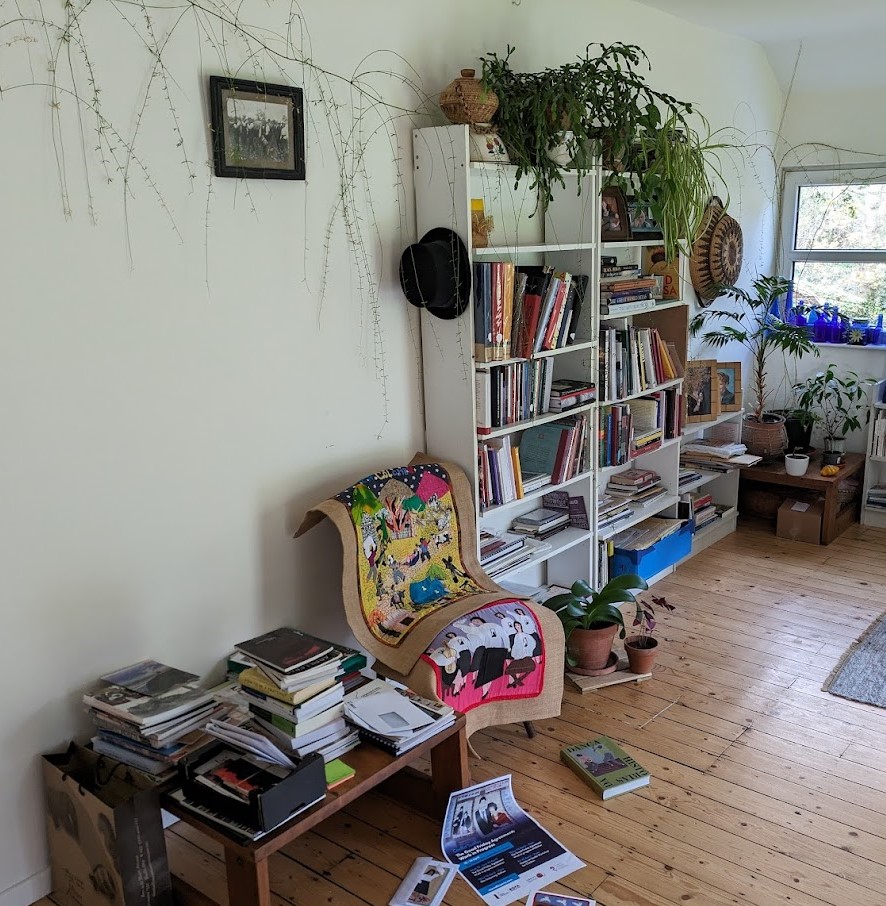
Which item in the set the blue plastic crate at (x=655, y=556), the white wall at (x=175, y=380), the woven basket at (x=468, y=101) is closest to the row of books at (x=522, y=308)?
the white wall at (x=175, y=380)

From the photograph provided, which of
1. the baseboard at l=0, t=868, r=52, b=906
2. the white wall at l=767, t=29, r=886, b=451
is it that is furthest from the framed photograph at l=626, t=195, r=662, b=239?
the baseboard at l=0, t=868, r=52, b=906

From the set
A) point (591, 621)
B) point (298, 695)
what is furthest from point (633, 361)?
point (298, 695)

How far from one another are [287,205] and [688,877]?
2060mm

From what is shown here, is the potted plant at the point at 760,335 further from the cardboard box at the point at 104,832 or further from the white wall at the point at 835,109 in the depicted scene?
the cardboard box at the point at 104,832

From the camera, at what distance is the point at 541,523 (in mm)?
3643

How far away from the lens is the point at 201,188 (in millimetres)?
2426

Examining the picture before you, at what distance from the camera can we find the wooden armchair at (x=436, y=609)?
2641 mm

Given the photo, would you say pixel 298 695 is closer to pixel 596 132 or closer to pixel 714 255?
pixel 596 132

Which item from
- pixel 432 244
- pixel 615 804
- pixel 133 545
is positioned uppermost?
pixel 432 244

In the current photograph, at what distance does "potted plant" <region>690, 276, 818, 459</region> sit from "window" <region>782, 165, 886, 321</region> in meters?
0.26

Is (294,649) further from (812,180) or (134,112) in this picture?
(812,180)

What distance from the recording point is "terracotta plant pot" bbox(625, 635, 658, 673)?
10.8 feet

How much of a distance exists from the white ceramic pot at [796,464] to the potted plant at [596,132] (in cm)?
181

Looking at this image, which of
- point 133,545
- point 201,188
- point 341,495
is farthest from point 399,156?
point 133,545
